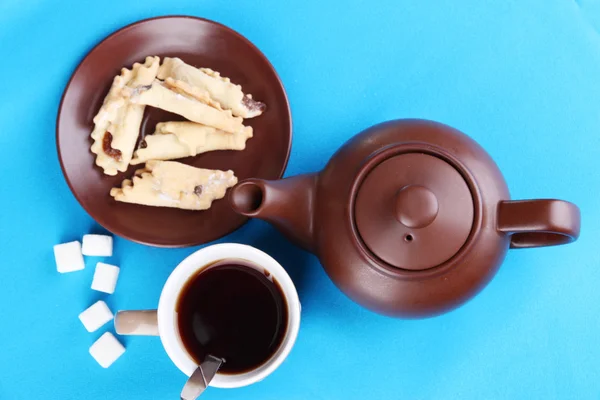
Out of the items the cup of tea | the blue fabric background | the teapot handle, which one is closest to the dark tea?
the cup of tea

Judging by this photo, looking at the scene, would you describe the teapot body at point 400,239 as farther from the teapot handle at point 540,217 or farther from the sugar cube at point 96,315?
the sugar cube at point 96,315

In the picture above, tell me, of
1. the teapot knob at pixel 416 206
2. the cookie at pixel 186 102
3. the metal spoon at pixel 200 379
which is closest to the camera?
the teapot knob at pixel 416 206

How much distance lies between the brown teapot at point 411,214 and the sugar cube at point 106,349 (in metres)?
0.42

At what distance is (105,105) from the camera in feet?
2.97

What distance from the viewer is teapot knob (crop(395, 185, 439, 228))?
60 centimetres

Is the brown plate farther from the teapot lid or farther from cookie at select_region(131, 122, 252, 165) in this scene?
the teapot lid

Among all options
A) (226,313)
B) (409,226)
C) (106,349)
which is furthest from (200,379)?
(409,226)

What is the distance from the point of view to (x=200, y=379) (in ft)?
2.51

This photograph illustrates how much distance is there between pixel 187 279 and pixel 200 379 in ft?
0.47

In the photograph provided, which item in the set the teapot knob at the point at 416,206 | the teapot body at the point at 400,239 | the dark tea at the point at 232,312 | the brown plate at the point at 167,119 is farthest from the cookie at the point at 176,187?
the teapot knob at the point at 416,206

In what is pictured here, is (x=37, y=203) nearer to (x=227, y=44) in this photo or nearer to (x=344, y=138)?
(x=227, y=44)

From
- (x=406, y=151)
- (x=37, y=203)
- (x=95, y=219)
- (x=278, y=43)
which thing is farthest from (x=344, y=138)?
(x=37, y=203)

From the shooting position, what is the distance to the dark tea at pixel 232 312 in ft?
2.74

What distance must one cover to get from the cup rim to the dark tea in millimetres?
21
